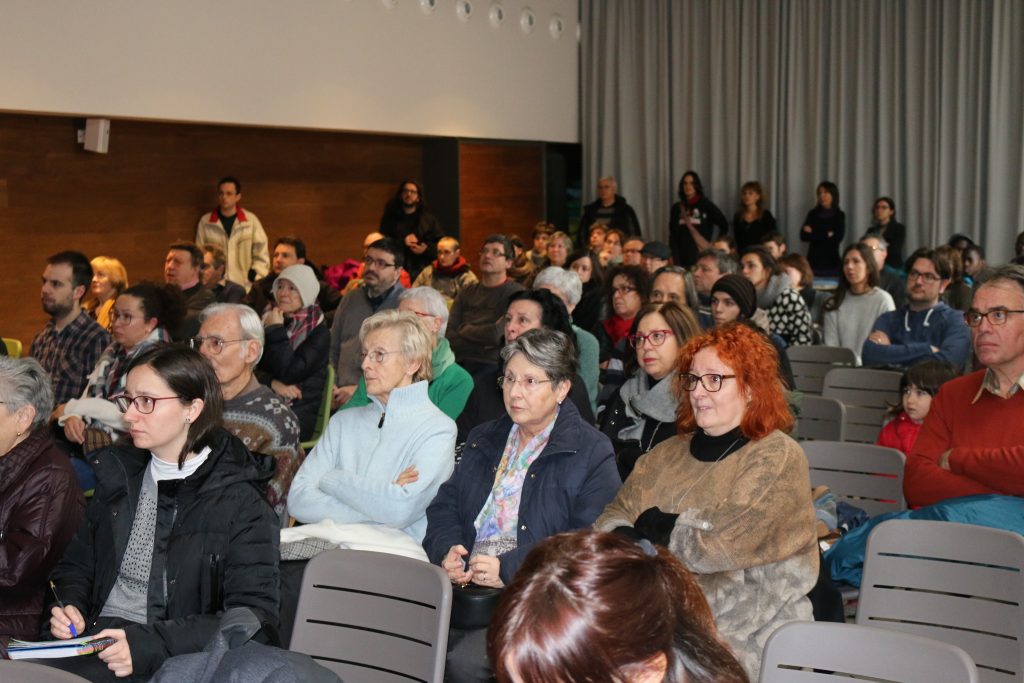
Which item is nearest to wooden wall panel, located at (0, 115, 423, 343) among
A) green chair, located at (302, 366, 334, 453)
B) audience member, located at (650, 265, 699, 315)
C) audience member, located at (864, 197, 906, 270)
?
green chair, located at (302, 366, 334, 453)

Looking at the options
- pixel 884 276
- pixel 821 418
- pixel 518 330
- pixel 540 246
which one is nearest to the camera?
pixel 518 330

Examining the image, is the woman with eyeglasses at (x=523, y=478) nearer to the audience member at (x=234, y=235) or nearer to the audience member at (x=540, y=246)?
the audience member at (x=540, y=246)

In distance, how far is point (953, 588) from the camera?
303cm

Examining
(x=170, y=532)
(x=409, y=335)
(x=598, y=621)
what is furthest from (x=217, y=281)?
(x=598, y=621)

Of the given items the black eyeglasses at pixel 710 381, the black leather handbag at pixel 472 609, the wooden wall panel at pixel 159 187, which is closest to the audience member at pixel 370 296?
the wooden wall panel at pixel 159 187

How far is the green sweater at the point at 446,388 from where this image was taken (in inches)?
187

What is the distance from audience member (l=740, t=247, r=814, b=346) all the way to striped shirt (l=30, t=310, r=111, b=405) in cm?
371

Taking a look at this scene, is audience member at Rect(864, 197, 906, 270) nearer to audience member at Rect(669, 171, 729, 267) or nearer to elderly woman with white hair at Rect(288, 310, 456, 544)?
audience member at Rect(669, 171, 729, 267)

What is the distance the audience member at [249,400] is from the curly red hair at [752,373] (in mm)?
1478

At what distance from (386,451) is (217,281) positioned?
15.7 ft

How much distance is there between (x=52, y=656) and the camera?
269cm

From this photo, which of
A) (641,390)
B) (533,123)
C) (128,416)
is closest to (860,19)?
(533,123)

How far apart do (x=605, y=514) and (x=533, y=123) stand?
1048 cm

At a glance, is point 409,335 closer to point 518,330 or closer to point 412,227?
point 518,330
